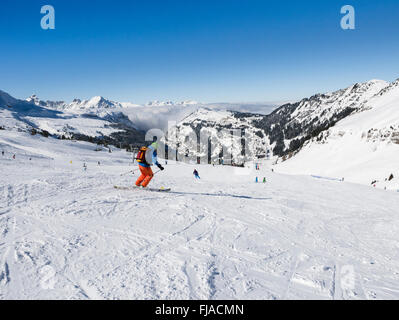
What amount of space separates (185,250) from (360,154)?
97.3 metres

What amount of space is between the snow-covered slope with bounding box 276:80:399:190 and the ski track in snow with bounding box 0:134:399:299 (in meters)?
53.3

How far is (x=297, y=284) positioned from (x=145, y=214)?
6.19 m

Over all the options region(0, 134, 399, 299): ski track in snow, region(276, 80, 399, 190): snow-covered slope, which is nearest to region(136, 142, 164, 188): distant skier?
region(0, 134, 399, 299): ski track in snow

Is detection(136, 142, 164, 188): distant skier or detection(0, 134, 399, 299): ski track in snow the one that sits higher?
detection(136, 142, 164, 188): distant skier

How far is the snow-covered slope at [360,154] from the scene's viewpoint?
6034 centimetres

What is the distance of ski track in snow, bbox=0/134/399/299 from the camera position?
185 inches

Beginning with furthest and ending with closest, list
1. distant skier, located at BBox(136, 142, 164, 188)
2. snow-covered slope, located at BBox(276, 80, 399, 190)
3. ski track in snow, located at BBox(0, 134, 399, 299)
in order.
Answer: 1. snow-covered slope, located at BBox(276, 80, 399, 190)
2. distant skier, located at BBox(136, 142, 164, 188)
3. ski track in snow, located at BBox(0, 134, 399, 299)

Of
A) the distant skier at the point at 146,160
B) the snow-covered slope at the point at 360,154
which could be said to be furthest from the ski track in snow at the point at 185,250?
the snow-covered slope at the point at 360,154

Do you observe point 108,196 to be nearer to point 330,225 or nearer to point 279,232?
point 279,232

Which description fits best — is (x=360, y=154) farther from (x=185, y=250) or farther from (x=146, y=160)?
(x=185, y=250)

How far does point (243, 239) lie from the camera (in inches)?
290

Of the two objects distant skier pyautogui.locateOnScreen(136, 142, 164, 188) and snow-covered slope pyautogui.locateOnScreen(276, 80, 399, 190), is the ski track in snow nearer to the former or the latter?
distant skier pyautogui.locateOnScreen(136, 142, 164, 188)

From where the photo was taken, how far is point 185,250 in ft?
20.9
